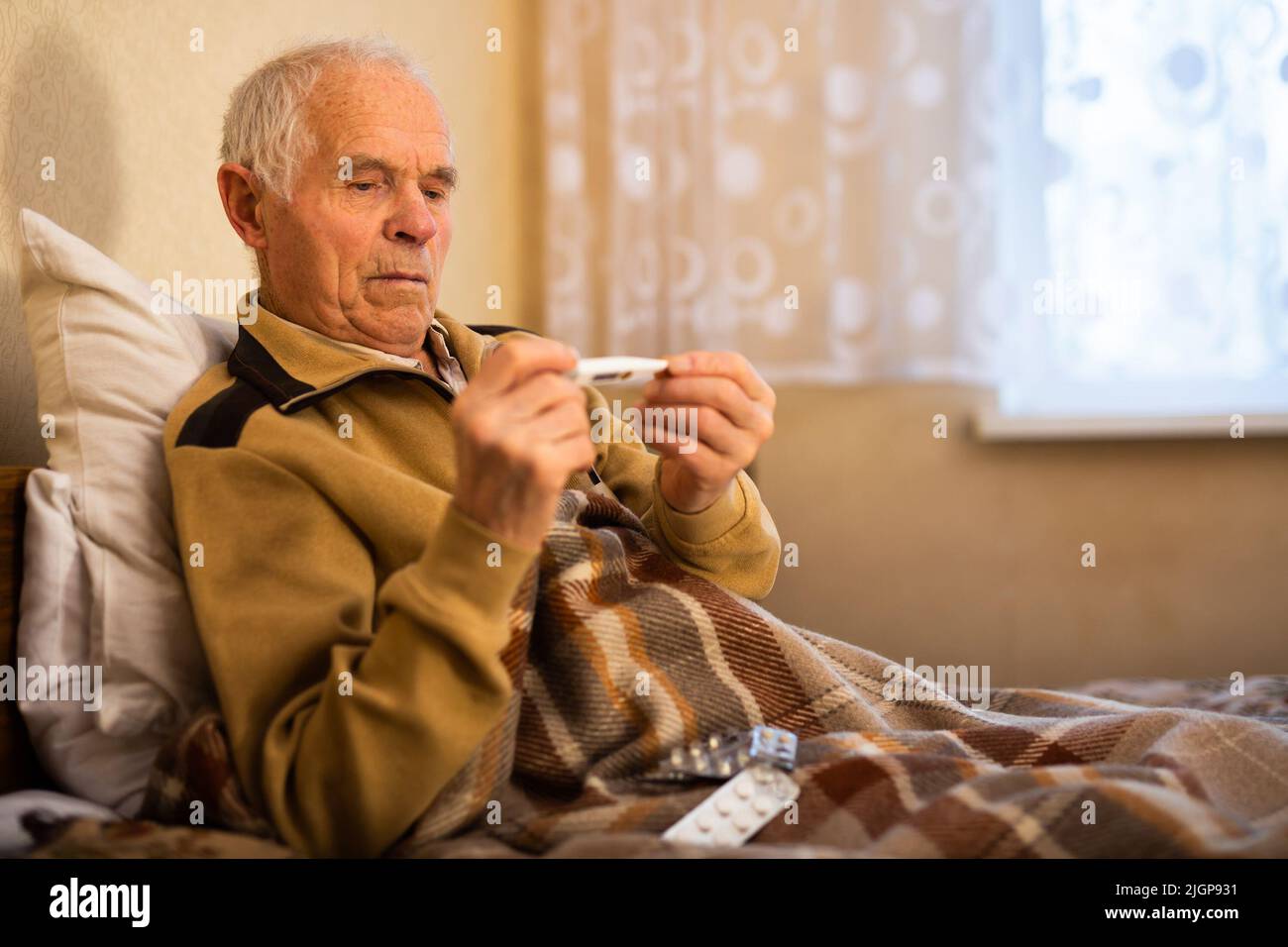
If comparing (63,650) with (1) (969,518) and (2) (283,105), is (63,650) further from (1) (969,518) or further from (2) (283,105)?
Result: (1) (969,518)

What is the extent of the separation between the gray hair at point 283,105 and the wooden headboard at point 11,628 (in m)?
0.43

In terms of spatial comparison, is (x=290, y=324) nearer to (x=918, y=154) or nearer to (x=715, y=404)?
(x=715, y=404)

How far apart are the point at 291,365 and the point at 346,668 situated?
417 mm

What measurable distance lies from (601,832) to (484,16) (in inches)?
76.7

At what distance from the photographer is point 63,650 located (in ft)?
2.99

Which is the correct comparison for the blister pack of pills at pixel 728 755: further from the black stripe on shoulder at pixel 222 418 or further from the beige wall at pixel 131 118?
the beige wall at pixel 131 118

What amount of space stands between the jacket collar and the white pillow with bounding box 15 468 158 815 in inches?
8.0

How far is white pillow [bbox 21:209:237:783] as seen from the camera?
3.03 ft

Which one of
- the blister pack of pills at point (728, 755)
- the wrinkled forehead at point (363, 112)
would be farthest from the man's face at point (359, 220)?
the blister pack of pills at point (728, 755)

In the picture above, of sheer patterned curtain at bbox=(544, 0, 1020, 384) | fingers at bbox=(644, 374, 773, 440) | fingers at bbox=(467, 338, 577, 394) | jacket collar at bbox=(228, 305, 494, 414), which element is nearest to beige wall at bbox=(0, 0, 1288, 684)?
sheer patterned curtain at bbox=(544, 0, 1020, 384)

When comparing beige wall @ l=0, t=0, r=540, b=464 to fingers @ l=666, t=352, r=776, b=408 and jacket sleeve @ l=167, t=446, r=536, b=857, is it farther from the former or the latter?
fingers @ l=666, t=352, r=776, b=408

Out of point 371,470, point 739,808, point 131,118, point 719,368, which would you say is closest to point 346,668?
point 371,470
